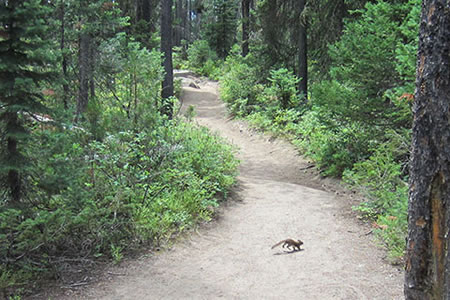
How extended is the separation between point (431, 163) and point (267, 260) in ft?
10.8

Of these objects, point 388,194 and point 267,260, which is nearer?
point 267,260

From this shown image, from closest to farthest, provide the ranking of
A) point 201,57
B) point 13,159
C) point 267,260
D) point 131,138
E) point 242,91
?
point 13,159
point 267,260
point 131,138
point 242,91
point 201,57

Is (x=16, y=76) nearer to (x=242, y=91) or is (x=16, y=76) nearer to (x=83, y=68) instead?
(x=83, y=68)

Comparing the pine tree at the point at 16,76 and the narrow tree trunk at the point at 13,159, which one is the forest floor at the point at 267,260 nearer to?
the narrow tree trunk at the point at 13,159

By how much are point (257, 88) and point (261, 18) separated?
3.59 meters

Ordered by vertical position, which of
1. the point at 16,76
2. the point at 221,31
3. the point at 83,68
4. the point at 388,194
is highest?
the point at 221,31

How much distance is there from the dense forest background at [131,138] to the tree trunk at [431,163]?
2.35m

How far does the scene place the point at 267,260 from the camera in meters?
5.59

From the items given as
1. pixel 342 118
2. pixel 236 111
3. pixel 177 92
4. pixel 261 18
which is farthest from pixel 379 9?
pixel 177 92

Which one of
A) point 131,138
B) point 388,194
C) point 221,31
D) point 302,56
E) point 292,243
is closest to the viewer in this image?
point 292,243

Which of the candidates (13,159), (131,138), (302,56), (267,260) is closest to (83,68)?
(131,138)

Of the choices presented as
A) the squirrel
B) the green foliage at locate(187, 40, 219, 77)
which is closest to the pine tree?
the squirrel

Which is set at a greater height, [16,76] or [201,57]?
[201,57]

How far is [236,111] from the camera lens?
19.4 m
